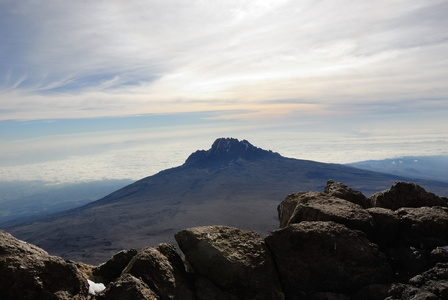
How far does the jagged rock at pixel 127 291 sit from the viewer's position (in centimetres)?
1112

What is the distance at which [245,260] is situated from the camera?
45.6 ft

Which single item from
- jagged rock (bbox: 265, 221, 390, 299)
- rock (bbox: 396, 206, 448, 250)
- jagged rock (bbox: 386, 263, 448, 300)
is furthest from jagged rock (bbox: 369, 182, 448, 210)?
jagged rock (bbox: 386, 263, 448, 300)

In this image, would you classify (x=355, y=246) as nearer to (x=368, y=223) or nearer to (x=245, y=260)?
(x=368, y=223)

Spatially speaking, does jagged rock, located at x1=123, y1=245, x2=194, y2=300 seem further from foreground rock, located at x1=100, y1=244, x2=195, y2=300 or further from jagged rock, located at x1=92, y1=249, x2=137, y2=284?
jagged rock, located at x1=92, y1=249, x2=137, y2=284

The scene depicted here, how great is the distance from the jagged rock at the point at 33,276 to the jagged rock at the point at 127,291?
0.99 meters

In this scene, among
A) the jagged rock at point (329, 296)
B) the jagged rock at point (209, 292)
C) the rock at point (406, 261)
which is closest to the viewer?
the jagged rock at point (209, 292)

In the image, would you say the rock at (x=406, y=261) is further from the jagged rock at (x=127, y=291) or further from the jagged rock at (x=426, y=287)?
the jagged rock at (x=127, y=291)

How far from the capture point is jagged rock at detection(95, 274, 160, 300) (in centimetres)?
1112

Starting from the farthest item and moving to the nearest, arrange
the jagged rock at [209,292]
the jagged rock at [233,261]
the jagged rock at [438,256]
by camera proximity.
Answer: the jagged rock at [438,256] < the jagged rock at [233,261] < the jagged rock at [209,292]

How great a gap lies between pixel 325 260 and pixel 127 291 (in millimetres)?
8580

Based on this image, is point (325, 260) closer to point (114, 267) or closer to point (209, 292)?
point (209, 292)

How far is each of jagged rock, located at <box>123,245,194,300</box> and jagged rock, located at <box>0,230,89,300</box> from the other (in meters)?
2.03

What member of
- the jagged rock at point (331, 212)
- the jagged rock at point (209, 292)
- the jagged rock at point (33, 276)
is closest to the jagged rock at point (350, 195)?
the jagged rock at point (331, 212)

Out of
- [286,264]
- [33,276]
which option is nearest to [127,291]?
[33,276]
